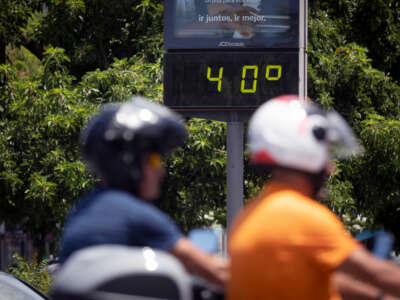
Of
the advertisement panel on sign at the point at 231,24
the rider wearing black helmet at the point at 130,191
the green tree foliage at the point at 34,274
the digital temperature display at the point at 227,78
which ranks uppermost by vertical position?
the rider wearing black helmet at the point at 130,191

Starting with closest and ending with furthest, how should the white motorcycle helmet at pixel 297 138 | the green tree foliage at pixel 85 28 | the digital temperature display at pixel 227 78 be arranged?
the white motorcycle helmet at pixel 297 138, the digital temperature display at pixel 227 78, the green tree foliage at pixel 85 28

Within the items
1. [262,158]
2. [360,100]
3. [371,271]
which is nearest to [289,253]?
[371,271]

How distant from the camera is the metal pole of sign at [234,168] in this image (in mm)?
9477

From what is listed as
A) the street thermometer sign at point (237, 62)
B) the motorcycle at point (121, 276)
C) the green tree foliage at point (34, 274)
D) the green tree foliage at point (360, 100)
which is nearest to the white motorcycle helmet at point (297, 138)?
the motorcycle at point (121, 276)

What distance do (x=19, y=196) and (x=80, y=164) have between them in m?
1.95

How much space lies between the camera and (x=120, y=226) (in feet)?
8.68

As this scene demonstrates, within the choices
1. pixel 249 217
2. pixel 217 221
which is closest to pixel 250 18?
pixel 217 221

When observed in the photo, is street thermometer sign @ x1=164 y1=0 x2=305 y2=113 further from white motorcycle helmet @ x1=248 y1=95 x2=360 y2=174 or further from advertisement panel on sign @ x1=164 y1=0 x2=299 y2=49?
white motorcycle helmet @ x1=248 y1=95 x2=360 y2=174

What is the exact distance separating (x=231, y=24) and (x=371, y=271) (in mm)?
6948

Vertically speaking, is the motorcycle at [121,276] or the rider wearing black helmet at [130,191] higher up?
the rider wearing black helmet at [130,191]

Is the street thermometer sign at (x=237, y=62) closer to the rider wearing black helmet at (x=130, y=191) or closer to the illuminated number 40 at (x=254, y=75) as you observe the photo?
the illuminated number 40 at (x=254, y=75)

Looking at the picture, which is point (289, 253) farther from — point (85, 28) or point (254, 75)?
point (85, 28)

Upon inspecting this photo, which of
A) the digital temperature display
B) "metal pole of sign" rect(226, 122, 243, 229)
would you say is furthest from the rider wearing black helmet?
"metal pole of sign" rect(226, 122, 243, 229)

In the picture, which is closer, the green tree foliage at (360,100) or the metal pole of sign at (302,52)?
the metal pole of sign at (302,52)
